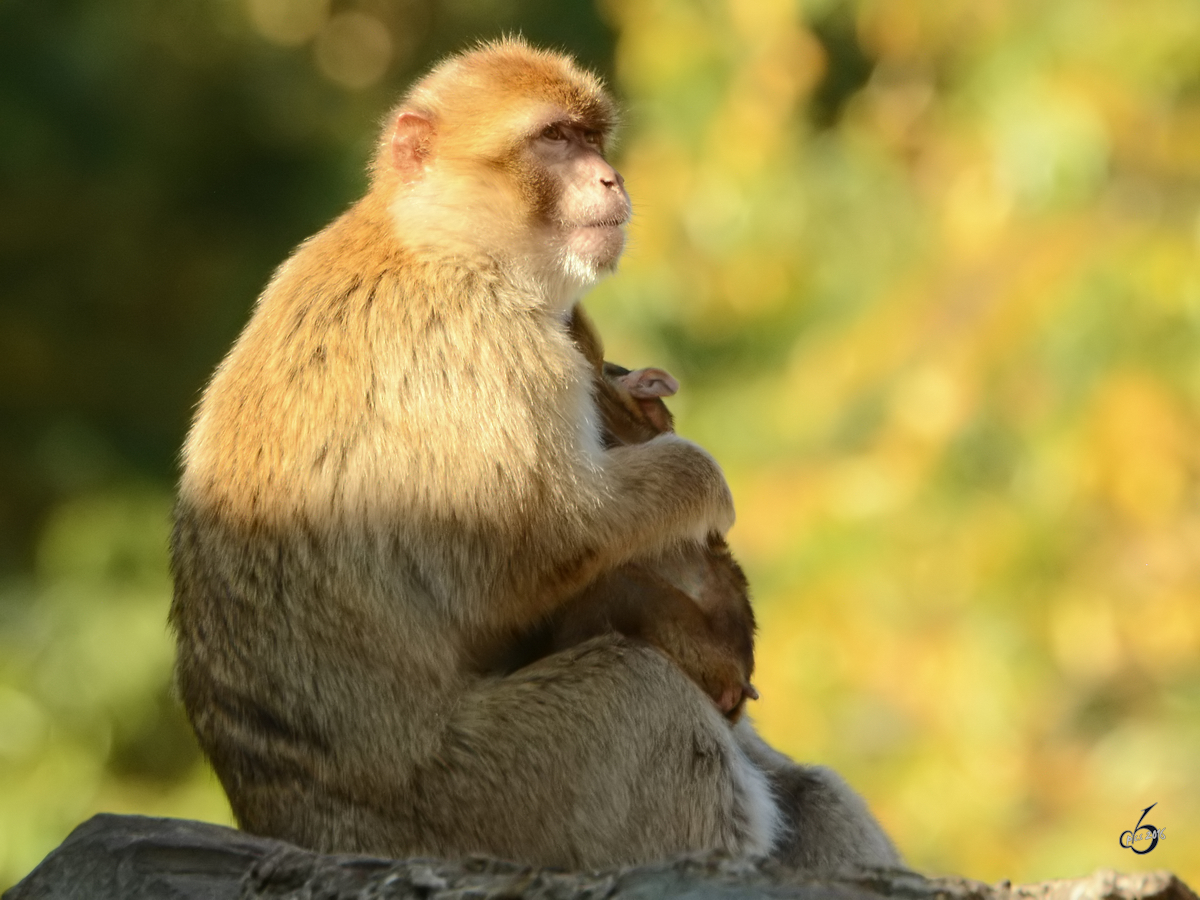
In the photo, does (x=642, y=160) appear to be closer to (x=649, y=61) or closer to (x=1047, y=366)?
(x=649, y=61)

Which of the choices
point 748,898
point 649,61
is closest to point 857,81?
point 649,61

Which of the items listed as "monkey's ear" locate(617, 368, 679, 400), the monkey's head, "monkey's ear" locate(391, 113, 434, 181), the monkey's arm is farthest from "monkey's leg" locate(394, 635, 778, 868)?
"monkey's ear" locate(391, 113, 434, 181)

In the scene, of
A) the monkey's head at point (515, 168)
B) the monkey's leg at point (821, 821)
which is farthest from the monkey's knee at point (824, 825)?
the monkey's head at point (515, 168)

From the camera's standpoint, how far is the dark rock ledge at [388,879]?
126 inches

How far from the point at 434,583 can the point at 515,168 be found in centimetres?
118

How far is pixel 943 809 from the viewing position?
6496 millimetres

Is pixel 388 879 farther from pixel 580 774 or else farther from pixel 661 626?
pixel 661 626

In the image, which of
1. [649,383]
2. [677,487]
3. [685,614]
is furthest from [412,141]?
[685,614]

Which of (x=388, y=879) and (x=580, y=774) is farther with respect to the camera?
(x=580, y=774)

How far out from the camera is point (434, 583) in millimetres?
3795

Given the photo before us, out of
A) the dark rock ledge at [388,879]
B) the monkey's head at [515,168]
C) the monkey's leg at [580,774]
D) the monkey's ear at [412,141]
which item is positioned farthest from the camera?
the monkey's ear at [412,141]

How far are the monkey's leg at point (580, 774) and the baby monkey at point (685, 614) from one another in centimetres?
21

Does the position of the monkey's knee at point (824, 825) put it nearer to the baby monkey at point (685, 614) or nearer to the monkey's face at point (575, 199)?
the baby monkey at point (685, 614)

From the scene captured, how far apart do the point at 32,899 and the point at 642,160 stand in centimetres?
526
